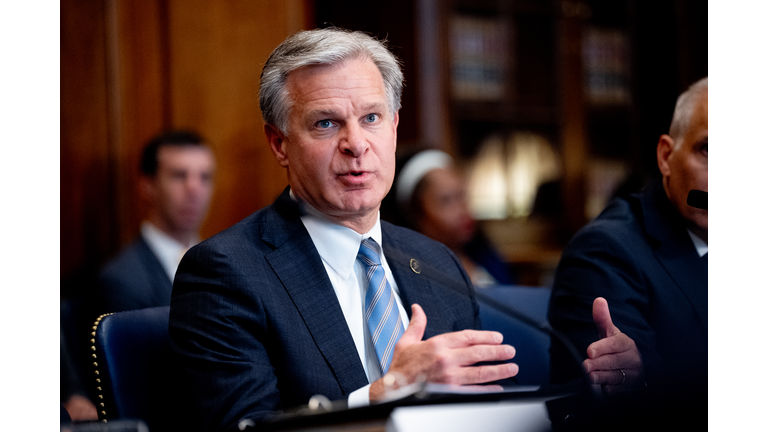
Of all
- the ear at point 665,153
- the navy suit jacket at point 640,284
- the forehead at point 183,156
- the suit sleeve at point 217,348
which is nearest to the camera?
the suit sleeve at point 217,348

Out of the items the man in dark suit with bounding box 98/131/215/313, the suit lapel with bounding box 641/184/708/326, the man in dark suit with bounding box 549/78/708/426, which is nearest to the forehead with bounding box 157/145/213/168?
the man in dark suit with bounding box 98/131/215/313

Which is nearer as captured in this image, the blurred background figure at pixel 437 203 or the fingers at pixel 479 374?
the fingers at pixel 479 374

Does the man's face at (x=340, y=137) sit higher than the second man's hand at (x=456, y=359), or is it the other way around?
the man's face at (x=340, y=137)

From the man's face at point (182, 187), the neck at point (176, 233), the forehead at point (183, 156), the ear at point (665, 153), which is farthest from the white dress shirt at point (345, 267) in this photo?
the forehead at point (183, 156)

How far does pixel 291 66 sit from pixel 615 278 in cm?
74

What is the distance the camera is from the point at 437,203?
2434 mm

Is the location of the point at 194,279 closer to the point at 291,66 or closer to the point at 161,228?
the point at 291,66

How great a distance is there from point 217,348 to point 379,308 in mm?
285

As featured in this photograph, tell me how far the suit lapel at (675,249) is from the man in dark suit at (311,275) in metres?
0.47

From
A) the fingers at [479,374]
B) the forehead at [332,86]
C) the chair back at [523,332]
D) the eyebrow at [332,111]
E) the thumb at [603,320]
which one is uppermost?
the forehead at [332,86]

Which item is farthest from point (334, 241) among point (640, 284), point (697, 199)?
point (697, 199)

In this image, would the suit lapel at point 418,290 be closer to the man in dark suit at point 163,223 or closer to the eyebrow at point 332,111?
the eyebrow at point 332,111

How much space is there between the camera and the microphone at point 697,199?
1.28 metres

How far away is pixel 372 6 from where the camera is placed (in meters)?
3.15
